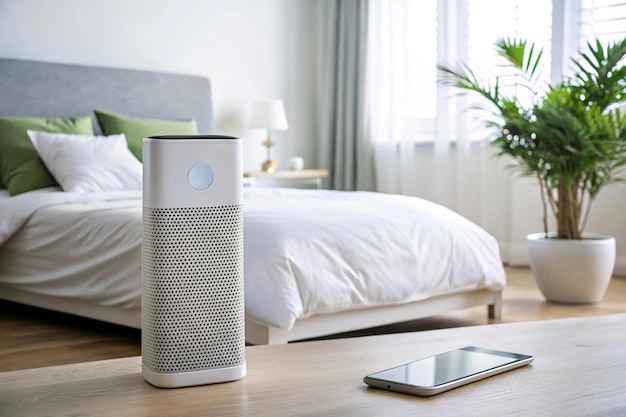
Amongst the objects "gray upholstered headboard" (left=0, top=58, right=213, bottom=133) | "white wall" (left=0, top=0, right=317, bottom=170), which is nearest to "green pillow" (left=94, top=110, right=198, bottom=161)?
"gray upholstered headboard" (left=0, top=58, right=213, bottom=133)

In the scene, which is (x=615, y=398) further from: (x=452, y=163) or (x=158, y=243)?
(x=452, y=163)

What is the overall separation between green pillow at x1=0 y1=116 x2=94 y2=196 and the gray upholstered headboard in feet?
0.75

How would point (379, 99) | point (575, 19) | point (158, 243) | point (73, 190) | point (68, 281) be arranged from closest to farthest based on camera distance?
point (158, 243), point (68, 281), point (73, 190), point (575, 19), point (379, 99)

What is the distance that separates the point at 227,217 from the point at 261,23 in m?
5.45

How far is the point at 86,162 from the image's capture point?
428 cm

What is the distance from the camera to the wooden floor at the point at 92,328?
318cm

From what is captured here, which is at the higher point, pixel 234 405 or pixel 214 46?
pixel 214 46

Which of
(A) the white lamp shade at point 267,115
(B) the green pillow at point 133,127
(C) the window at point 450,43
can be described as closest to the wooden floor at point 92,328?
(B) the green pillow at point 133,127

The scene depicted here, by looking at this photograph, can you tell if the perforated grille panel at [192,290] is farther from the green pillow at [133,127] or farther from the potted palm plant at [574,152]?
the green pillow at [133,127]

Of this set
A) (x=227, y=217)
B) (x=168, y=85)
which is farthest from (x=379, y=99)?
(x=227, y=217)

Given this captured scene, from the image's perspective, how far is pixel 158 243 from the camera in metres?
0.99

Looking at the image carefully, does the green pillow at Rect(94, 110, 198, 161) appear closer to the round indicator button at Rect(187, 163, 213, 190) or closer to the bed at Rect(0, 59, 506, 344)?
the bed at Rect(0, 59, 506, 344)

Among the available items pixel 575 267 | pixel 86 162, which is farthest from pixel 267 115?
pixel 575 267

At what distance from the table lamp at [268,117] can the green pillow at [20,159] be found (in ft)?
5.64
